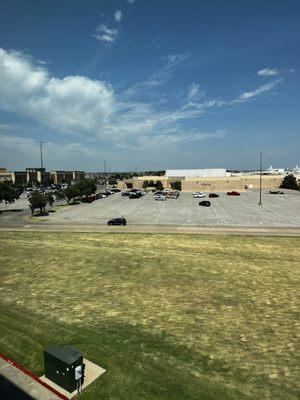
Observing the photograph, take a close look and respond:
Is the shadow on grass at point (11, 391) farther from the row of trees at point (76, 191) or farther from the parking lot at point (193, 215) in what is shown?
the row of trees at point (76, 191)

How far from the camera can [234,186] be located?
110 metres

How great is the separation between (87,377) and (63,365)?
4.62ft

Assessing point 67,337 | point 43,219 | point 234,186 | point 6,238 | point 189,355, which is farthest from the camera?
point 234,186

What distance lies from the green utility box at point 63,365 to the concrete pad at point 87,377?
0.38ft

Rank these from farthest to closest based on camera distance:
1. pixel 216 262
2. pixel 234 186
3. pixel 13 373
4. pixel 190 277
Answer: pixel 234 186 → pixel 216 262 → pixel 190 277 → pixel 13 373

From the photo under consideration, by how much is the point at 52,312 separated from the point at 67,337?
3499mm

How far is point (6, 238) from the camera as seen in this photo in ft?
129

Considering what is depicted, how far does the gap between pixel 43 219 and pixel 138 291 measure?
113 ft

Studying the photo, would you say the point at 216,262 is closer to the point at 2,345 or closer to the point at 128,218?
the point at 2,345

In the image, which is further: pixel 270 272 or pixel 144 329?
pixel 270 272

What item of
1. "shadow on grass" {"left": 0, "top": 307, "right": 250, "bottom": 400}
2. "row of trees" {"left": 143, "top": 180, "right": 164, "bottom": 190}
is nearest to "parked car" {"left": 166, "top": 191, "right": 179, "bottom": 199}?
"row of trees" {"left": 143, "top": 180, "right": 164, "bottom": 190}

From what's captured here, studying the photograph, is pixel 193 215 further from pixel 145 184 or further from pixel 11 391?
pixel 145 184

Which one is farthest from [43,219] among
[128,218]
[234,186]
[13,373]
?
[234,186]

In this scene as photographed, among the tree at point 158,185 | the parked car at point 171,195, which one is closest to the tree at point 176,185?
the tree at point 158,185
